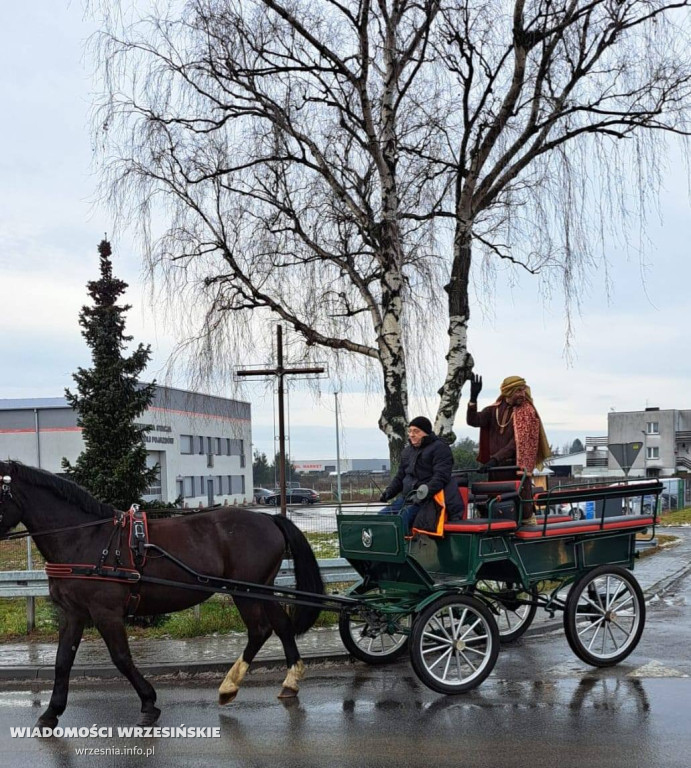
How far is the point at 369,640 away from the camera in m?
8.70

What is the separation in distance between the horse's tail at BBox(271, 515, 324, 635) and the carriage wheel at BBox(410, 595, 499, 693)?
3.21ft

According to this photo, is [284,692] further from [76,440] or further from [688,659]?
[76,440]

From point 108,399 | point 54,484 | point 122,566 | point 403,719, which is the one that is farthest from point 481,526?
point 108,399

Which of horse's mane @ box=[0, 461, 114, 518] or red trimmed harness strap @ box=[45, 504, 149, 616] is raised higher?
horse's mane @ box=[0, 461, 114, 518]

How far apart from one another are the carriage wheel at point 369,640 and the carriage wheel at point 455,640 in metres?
0.60

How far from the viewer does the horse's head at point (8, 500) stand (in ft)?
22.1

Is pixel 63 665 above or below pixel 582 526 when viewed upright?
below

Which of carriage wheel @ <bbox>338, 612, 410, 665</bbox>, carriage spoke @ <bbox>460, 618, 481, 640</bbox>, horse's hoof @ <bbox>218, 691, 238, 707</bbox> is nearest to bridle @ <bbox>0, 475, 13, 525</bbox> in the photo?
horse's hoof @ <bbox>218, 691, 238, 707</bbox>

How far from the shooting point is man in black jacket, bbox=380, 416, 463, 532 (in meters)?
7.75

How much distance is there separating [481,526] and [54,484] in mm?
Answer: 3359

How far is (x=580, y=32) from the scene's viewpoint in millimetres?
10734

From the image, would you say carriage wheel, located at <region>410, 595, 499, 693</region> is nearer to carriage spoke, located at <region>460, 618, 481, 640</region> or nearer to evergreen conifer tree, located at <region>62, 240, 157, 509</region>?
carriage spoke, located at <region>460, 618, 481, 640</region>

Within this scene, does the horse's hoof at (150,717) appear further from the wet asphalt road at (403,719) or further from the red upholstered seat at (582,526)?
the red upholstered seat at (582,526)

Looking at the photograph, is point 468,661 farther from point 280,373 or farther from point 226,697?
point 280,373
